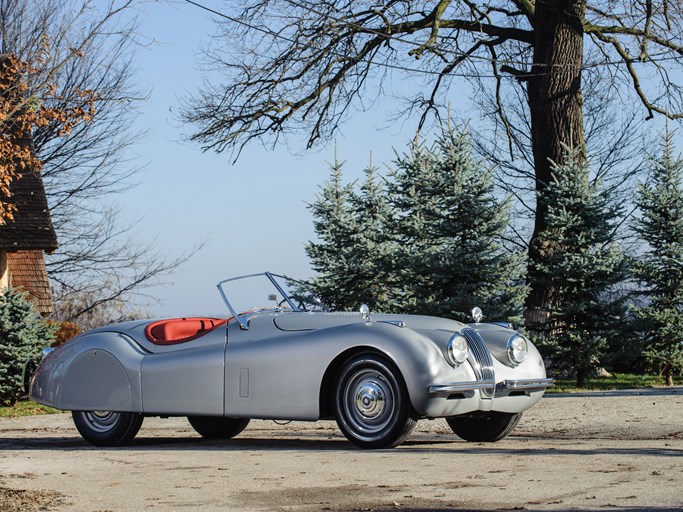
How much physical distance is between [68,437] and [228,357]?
297 cm

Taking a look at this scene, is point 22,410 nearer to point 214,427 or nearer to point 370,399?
point 214,427

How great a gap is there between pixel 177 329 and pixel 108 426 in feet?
3.66

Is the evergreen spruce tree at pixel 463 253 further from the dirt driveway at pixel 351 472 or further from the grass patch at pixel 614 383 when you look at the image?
the dirt driveway at pixel 351 472

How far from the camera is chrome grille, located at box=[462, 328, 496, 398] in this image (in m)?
8.88

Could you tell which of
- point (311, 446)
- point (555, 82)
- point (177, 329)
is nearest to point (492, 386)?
point (311, 446)

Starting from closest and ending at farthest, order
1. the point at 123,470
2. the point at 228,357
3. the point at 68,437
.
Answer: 1. the point at 123,470
2. the point at 228,357
3. the point at 68,437

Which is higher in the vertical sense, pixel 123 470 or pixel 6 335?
pixel 6 335

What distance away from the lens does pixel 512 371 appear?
920cm

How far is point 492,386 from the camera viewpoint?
888 cm

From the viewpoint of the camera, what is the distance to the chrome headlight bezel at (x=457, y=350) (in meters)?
8.66

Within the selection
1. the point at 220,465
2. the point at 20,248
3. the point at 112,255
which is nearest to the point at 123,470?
the point at 220,465

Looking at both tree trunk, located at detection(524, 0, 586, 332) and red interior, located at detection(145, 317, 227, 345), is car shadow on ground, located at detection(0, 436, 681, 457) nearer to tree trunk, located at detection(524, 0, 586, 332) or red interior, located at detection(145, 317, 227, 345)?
red interior, located at detection(145, 317, 227, 345)

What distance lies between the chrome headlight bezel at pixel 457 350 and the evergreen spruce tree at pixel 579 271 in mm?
10362

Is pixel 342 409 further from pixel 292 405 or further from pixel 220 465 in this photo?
pixel 220 465
